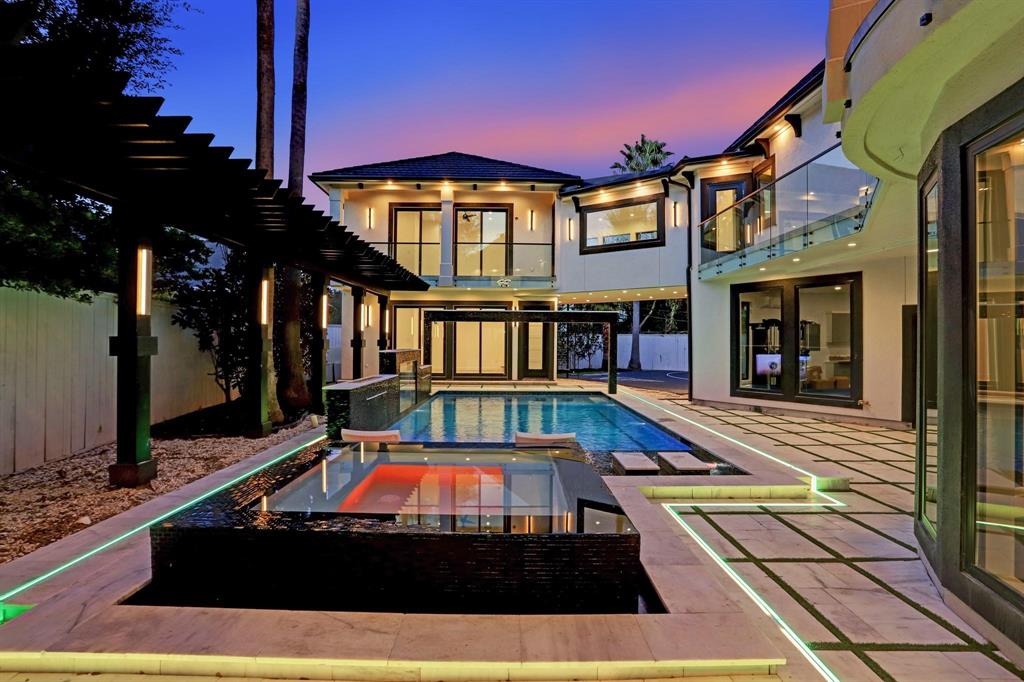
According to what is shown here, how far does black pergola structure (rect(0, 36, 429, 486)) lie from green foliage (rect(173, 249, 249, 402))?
87.9 inches

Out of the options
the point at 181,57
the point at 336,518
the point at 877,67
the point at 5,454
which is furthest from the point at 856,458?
the point at 181,57

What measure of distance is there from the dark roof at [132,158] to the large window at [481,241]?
10.3 metres


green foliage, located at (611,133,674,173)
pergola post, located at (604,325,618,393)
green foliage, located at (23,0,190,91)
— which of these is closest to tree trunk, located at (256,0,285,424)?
green foliage, located at (23,0,190,91)

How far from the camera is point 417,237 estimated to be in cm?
1822

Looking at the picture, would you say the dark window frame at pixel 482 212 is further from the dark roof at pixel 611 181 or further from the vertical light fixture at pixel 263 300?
the vertical light fixture at pixel 263 300

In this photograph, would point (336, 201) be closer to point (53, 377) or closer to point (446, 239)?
point (446, 239)

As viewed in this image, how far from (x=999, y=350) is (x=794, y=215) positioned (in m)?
7.15

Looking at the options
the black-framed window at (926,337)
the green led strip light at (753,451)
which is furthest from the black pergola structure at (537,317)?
the black-framed window at (926,337)

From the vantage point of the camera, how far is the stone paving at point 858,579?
2605 millimetres

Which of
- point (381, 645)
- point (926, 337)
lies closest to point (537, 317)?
point (926, 337)

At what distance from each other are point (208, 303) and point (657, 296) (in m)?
13.1

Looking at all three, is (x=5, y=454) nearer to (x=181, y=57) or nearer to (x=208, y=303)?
(x=208, y=303)

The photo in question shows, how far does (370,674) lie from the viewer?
7.97 feet

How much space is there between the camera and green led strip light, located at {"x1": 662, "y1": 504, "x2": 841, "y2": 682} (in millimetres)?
Result: 2543
